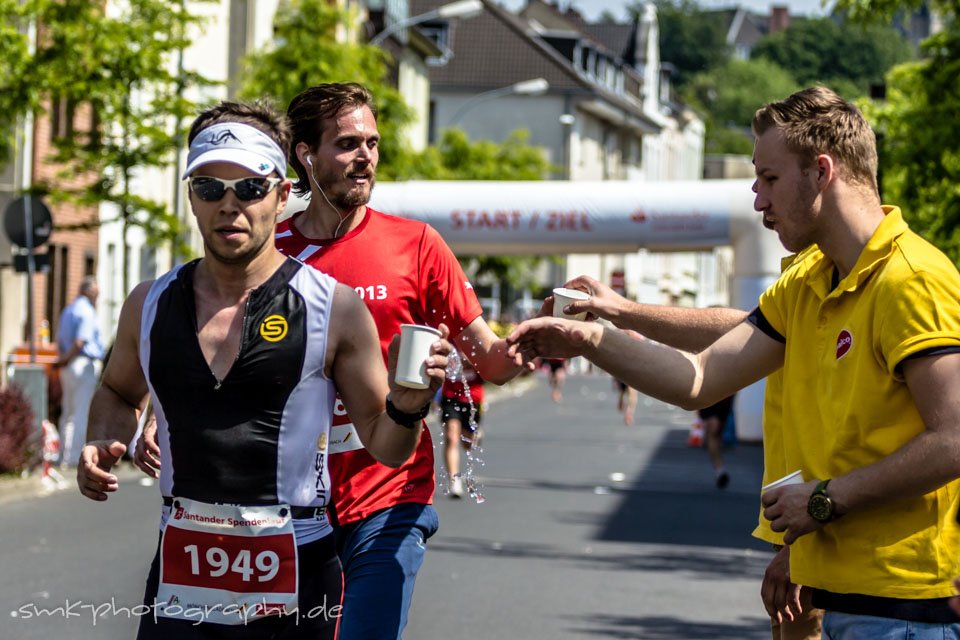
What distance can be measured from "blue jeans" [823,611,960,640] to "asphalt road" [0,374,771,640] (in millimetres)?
5648

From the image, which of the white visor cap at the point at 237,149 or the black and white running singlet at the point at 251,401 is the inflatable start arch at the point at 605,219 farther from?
the black and white running singlet at the point at 251,401

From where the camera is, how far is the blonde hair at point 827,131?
4.36 meters

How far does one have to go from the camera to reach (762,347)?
4758mm

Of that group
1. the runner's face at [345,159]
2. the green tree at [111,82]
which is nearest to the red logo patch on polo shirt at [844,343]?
the runner's face at [345,159]

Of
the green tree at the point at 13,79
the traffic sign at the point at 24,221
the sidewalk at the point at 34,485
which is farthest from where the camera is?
the traffic sign at the point at 24,221

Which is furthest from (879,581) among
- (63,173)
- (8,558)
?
(63,173)

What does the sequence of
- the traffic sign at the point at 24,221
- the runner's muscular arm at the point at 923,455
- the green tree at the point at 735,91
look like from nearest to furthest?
the runner's muscular arm at the point at 923,455, the traffic sign at the point at 24,221, the green tree at the point at 735,91

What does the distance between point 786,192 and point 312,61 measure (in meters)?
29.3

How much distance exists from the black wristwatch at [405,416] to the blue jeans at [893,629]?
42.4 inches

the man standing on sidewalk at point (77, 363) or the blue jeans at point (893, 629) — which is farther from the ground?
the blue jeans at point (893, 629)

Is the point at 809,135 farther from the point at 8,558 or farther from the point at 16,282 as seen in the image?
the point at 16,282

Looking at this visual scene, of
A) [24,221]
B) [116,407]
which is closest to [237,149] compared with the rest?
[116,407]

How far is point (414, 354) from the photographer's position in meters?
4.09

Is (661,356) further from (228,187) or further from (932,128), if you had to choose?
(932,128)
